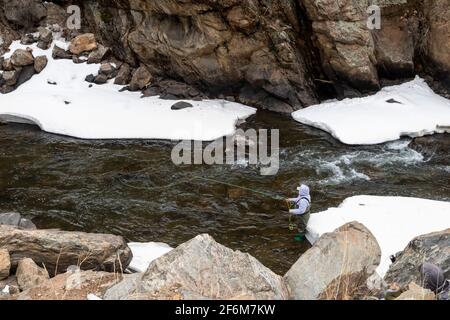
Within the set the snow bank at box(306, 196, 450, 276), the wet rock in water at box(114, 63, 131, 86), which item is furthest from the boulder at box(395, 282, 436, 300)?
the wet rock in water at box(114, 63, 131, 86)

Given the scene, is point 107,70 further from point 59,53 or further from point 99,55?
point 59,53

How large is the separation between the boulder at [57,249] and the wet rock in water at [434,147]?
1038 cm

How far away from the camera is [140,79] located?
19.9 m

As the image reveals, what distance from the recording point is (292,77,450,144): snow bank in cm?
1570

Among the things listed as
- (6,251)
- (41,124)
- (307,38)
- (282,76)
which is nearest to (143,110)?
(41,124)

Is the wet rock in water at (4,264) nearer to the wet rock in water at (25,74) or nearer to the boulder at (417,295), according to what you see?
the boulder at (417,295)

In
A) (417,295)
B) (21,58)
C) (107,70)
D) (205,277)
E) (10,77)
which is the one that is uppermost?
(21,58)

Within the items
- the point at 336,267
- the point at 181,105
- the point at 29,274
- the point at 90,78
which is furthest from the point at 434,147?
the point at 90,78

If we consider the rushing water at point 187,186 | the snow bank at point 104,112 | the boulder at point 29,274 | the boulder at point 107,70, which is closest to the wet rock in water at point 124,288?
the boulder at point 29,274

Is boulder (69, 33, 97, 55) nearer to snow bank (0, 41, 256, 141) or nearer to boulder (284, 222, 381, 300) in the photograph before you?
snow bank (0, 41, 256, 141)

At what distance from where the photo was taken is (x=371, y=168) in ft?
45.8

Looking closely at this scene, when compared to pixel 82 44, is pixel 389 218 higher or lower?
lower

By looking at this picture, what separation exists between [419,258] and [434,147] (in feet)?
30.3

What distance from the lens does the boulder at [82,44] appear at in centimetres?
2112
